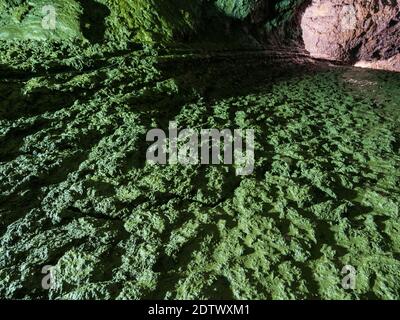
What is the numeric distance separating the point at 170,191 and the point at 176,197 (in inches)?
2.4

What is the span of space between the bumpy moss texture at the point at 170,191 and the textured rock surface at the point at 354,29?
12.0 feet

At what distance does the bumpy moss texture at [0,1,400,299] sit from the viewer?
175cm

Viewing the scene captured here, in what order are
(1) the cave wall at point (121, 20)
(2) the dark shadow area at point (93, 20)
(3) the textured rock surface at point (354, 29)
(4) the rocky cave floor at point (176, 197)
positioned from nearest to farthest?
1. (4) the rocky cave floor at point (176, 197)
2. (1) the cave wall at point (121, 20)
3. (2) the dark shadow area at point (93, 20)
4. (3) the textured rock surface at point (354, 29)

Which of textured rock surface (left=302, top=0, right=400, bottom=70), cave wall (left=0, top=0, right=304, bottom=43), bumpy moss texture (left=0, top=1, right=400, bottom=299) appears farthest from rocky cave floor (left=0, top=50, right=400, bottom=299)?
textured rock surface (left=302, top=0, right=400, bottom=70)

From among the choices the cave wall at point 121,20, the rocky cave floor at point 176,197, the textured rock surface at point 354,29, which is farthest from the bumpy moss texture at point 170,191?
the textured rock surface at point 354,29

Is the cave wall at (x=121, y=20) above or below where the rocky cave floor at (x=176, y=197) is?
above

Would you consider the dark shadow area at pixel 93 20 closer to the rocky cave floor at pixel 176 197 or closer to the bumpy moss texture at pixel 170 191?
the bumpy moss texture at pixel 170 191

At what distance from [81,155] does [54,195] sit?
1.51 ft

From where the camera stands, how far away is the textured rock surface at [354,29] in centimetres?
663

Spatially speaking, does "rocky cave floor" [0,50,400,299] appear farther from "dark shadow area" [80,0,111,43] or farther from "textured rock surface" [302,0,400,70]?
"textured rock surface" [302,0,400,70]

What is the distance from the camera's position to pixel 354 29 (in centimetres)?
693

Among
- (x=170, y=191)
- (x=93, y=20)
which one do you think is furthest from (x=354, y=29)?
(x=170, y=191)
